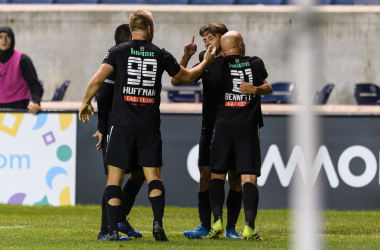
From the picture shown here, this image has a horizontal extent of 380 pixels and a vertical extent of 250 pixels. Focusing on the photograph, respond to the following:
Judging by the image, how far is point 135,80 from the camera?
482cm

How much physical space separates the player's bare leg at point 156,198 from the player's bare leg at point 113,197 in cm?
23

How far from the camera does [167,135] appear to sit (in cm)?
891

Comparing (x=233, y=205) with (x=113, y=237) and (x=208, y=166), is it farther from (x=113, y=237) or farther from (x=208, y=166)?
(x=113, y=237)

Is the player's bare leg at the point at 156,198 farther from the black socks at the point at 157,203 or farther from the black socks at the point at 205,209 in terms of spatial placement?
the black socks at the point at 205,209

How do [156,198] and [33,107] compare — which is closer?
[156,198]

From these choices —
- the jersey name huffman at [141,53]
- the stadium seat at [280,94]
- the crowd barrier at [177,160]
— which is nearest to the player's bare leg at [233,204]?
the jersey name huffman at [141,53]

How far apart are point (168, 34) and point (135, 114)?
13.2m

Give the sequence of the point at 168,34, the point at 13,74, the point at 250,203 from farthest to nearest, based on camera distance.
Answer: the point at 168,34 → the point at 13,74 → the point at 250,203

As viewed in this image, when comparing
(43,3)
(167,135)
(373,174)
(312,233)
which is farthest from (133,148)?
(43,3)

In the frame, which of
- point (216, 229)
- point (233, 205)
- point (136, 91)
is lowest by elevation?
point (216, 229)

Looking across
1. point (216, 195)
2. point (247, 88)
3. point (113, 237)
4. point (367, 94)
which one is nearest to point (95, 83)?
point (113, 237)

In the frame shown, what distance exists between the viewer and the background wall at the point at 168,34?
1716 centimetres

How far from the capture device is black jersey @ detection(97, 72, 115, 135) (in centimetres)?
514

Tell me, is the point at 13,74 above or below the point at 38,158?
above
